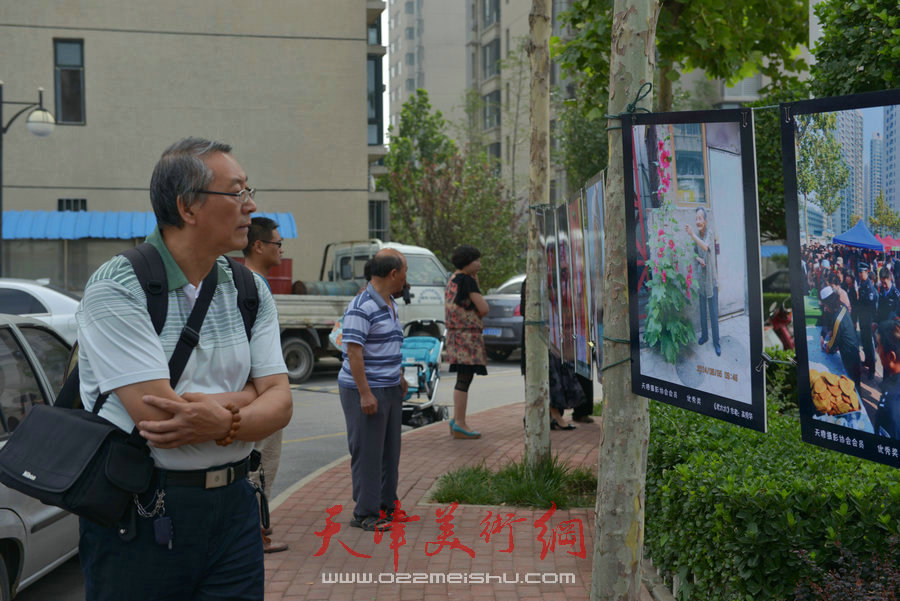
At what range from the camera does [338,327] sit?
973 cm

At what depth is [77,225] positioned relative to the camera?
2248cm

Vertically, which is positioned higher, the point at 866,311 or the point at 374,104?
the point at 374,104

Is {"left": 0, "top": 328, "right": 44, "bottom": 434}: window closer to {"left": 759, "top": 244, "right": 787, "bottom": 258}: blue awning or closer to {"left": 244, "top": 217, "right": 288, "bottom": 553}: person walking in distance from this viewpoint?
{"left": 244, "top": 217, "right": 288, "bottom": 553}: person walking in distance

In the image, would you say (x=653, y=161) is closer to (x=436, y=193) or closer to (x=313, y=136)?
(x=313, y=136)

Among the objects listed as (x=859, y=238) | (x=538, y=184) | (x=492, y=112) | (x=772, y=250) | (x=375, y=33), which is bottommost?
(x=859, y=238)

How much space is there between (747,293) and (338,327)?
271 inches

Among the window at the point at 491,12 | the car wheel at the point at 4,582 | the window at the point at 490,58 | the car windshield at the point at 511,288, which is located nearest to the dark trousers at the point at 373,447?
the car wheel at the point at 4,582

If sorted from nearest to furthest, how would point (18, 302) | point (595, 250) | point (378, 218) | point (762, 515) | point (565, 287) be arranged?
1. point (762, 515)
2. point (595, 250)
3. point (565, 287)
4. point (18, 302)
5. point (378, 218)

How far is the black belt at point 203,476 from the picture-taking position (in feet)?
8.58

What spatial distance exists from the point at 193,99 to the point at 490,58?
29064mm

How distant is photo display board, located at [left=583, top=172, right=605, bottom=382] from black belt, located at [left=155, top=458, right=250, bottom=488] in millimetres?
2415

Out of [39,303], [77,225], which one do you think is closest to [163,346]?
[39,303]

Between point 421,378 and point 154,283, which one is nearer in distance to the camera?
point 154,283

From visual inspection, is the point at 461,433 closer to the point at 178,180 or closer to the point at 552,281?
the point at 552,281
